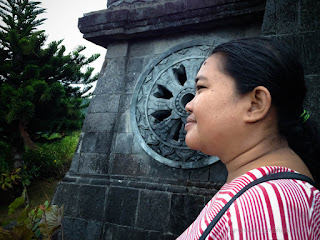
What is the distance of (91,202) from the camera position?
3.66 m

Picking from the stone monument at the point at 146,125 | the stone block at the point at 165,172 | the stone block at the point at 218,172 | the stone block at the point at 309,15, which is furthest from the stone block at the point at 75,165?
the stone block at the point at 309,15

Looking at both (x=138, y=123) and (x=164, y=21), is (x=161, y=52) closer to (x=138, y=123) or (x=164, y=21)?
(x=164, y=21)

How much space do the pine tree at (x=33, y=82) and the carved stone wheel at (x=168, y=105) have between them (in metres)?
5.38

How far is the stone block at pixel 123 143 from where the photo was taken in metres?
3.82

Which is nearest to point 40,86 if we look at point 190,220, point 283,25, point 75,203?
point 75,203

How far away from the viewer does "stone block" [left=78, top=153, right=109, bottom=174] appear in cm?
386

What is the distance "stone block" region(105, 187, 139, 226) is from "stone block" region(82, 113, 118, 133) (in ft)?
3.10

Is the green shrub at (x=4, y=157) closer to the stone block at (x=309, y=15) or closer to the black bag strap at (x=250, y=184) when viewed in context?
the stone block at (x=309, y=15)

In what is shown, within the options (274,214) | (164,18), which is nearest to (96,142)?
(164,18)

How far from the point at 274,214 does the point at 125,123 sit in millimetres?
3346

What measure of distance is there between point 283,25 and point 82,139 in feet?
10.4

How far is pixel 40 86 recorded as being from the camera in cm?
827

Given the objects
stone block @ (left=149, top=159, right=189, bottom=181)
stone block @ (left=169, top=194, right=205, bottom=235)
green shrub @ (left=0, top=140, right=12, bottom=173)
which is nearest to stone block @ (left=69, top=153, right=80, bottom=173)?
stone block @ (left=149, top=159, right=189, bottom=181)

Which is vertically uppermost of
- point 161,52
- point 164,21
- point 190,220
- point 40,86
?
point 40,86
